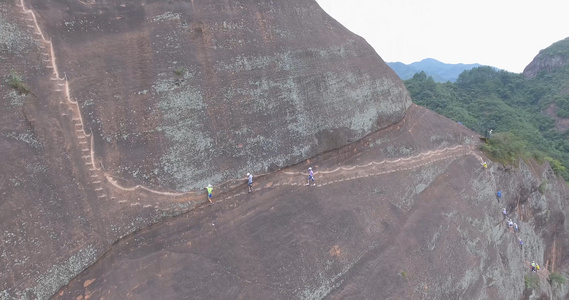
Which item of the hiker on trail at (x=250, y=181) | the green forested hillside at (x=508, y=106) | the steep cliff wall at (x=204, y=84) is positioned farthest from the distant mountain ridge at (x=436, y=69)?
the hiker on trail at (x=250, y=181)

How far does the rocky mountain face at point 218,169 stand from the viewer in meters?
10.5

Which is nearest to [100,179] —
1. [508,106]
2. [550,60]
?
[508,106]

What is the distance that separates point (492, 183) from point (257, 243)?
1489 centimetres

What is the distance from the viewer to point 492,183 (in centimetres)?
1914

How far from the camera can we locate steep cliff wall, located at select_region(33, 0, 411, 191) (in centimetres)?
1192

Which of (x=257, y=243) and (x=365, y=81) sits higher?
(x=365, y=81)

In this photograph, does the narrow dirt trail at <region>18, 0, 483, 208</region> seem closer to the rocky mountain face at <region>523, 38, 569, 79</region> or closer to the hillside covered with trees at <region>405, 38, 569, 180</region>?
the hillside covered with trees at <region>405, 38, 569, 180</region>

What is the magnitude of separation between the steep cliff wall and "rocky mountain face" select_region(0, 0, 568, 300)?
6 cm

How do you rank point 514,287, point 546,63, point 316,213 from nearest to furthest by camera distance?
point 316,213, point 514,287, point 546,63

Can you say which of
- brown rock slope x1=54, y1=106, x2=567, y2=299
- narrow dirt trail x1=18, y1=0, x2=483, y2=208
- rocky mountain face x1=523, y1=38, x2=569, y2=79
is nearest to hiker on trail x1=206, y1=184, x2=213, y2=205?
narrow dirt trail x1=18, y1=0, x2=483, y2=208

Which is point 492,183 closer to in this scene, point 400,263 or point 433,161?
point 433,161

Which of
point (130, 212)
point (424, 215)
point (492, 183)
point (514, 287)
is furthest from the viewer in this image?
point (492, 183)

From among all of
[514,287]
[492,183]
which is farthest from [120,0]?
[514,287]

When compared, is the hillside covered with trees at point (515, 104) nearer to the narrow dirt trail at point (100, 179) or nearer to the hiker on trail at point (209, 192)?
the narrow dirt trail at point (100, 179)
